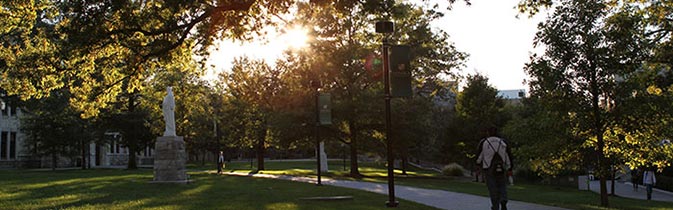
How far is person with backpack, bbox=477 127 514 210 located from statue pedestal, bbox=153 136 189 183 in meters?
15.2

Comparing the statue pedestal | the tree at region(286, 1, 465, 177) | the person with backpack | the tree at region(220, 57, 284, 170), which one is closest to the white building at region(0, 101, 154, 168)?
the tree at region(220, 57, 284, 170)

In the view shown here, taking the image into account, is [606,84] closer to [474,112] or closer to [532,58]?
[532,58]

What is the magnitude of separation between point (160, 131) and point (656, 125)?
1427 inches

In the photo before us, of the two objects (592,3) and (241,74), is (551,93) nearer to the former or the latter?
(592,3)

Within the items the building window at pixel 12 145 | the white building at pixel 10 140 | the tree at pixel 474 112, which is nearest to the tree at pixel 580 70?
the tree at pixel 474 112

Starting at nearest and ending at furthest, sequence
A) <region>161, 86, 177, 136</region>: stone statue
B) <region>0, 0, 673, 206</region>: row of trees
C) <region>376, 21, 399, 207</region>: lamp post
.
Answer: <region>376, 21, 399, 207</region>: lamp post, <region>0, 0, 673, 206</region>: row of trees, <region>161, 86, 177, 136</region>: stone statue

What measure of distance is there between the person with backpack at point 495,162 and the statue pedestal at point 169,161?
49.8 ft

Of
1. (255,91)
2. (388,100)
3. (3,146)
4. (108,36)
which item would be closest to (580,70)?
(388,100)

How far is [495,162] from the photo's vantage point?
34.3 ft

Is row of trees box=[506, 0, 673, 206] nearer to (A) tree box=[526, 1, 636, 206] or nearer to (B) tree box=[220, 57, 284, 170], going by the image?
(A) tree box=[526, 1, 636, 206]

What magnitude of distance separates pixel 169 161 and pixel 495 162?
52.5ft

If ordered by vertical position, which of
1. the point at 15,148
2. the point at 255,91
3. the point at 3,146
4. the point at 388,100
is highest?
the point at 255,91

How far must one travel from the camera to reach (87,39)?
1188 cm

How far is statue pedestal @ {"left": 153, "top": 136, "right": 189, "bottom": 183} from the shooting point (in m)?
23.3
